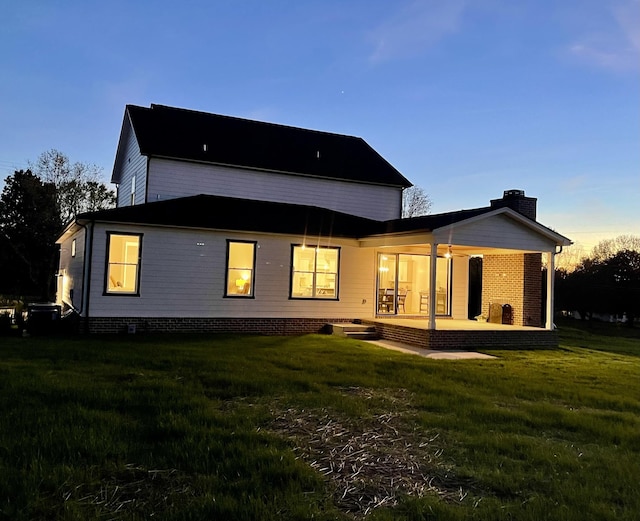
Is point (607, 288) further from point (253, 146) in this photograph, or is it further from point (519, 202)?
point (253, 146)

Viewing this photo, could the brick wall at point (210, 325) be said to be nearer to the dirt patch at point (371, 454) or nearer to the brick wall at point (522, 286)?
the brick wall at point (522, 286)

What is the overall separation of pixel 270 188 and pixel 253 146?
1.99 meters

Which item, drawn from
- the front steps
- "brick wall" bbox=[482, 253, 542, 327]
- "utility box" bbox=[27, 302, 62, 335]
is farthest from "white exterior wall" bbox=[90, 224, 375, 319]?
"brick wall" bbox=[482, 253, 542, 327]

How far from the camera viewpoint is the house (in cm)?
1387

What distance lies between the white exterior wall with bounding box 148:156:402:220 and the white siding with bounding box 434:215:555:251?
685 cm

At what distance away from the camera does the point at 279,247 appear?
1555cm

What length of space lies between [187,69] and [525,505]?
Answer: 18988 millimetres

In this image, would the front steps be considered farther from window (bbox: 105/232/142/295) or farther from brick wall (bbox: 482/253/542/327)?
window (bbox: 105/232/142/295)

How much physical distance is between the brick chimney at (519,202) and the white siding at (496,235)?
2490 millimetres

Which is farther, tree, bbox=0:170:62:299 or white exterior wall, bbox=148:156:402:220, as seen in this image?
tree, bbox=0:170:62:299

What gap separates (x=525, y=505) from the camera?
3.69 m

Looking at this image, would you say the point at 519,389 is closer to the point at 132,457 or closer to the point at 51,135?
the point at 132,457

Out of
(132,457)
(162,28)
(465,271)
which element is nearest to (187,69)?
(162,28)

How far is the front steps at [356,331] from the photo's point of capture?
15.1m
